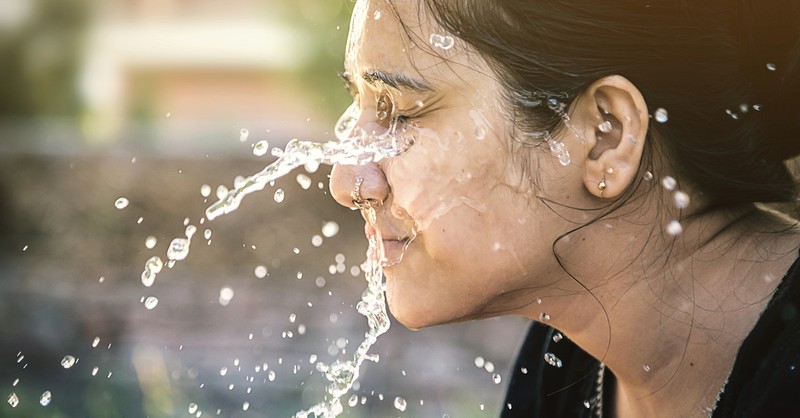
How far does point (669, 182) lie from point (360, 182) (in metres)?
0.63

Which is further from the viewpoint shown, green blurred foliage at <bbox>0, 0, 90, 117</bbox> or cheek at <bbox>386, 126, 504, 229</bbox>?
green blurred foliage at <bbox>0, 0, 90, 117</bbox>

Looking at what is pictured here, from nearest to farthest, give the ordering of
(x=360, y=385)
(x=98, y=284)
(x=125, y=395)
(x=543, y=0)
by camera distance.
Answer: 1. (x=543, y=0)
2. (x=125, y=395)
3. (x=360, y=385)
4. (x=98, y=284)

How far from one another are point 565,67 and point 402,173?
39 cm

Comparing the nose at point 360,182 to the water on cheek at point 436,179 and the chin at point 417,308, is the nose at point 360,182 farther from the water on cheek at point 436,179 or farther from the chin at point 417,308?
the chin at point 417,308

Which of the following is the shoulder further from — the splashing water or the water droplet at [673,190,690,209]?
the splashing water

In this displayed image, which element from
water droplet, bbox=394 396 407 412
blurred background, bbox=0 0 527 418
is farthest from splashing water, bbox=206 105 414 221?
blurred background, bbox=0 0 527 418

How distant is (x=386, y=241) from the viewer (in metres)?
2.04

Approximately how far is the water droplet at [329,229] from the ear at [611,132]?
4823 millimetres

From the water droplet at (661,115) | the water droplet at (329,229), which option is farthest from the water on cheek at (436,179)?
the water droplet at (329,229)

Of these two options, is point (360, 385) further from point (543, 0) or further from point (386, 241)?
point (543, 0)

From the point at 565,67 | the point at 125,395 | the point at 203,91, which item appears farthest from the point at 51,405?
the point at 203,91

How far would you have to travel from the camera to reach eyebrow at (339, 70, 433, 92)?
6.32ft

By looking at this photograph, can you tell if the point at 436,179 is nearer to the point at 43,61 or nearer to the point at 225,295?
the point at 225,295

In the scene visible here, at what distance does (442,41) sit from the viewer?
6.29ft
